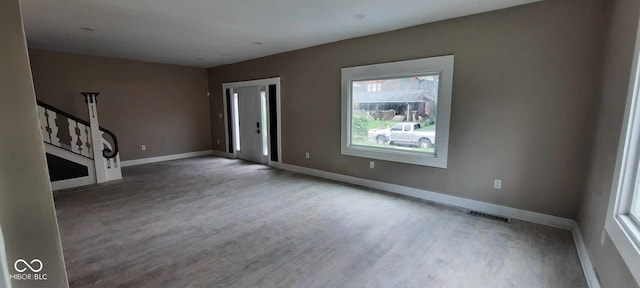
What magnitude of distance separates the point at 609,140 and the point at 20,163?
326 centimetres

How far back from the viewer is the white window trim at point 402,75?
11.8 ft

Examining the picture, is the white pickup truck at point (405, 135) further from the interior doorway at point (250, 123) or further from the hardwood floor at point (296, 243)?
the interior doorway at point (250, 123)

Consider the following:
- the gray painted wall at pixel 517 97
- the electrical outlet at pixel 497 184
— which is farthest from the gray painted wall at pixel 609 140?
the electrical outlet at pixel 497 184

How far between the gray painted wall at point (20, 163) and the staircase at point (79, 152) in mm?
5122

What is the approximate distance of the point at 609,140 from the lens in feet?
7.04

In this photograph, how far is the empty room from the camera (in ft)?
5.92

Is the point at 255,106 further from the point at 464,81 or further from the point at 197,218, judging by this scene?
the point at 464,81

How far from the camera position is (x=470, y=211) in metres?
3.48

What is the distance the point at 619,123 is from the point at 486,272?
1449 mm

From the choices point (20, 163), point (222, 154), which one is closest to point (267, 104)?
point (222, 154)

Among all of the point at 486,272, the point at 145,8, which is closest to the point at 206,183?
the point at 145,8

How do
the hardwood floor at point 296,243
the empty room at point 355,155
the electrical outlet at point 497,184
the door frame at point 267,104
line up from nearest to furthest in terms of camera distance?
the empty room at point 355,155, the hardwood floor at point 296,243, the electrical outlet at point 497,184, the door frame at point 267,104

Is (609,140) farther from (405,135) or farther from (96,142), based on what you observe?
(96,142)

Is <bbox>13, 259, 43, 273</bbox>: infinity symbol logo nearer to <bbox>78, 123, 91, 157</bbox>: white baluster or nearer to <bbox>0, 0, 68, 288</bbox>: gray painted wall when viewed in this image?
<bbox>0, 0, 68, 288</bbox>: gray painted wall
